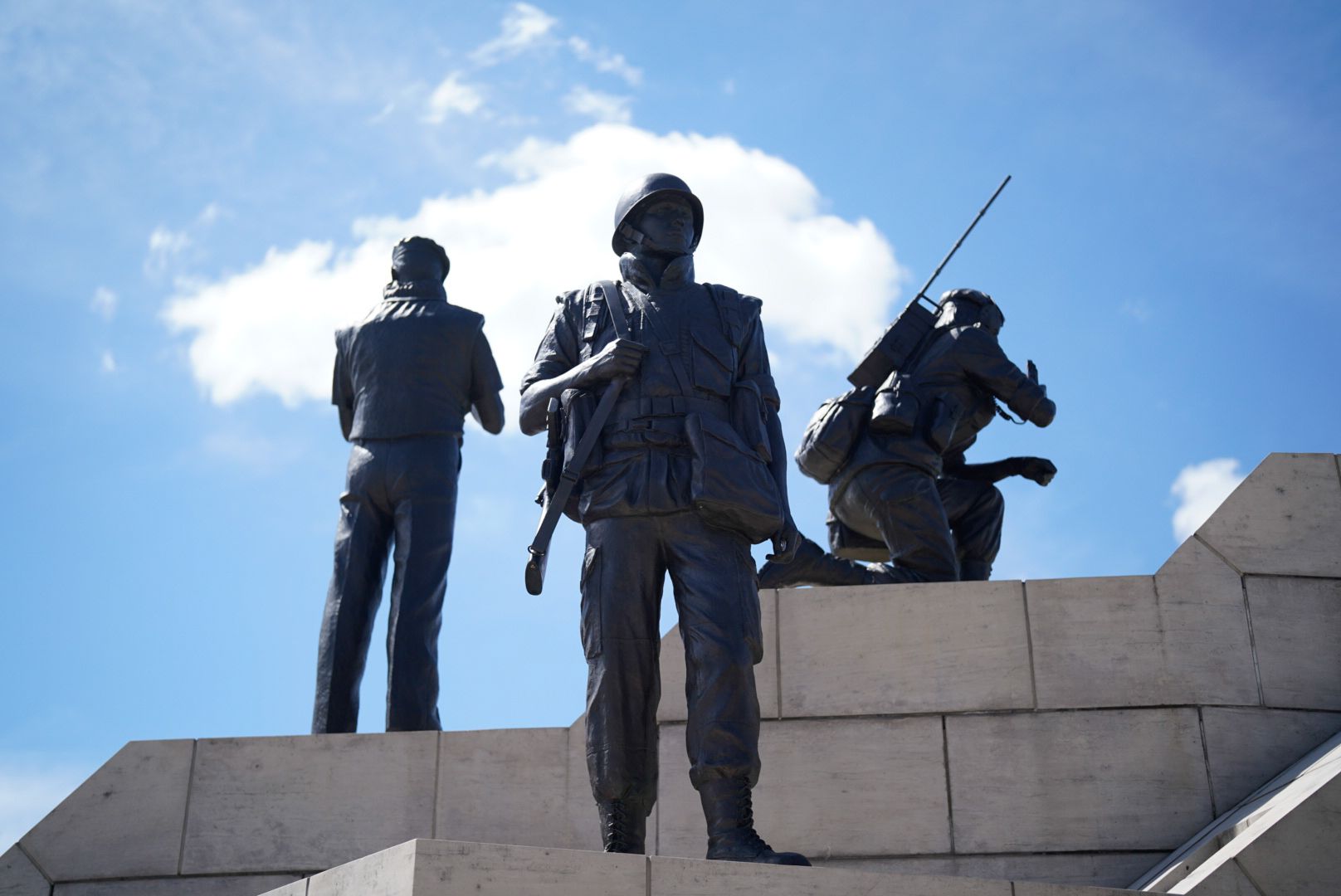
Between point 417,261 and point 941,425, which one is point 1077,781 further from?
point 417,261

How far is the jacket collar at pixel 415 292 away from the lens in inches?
377

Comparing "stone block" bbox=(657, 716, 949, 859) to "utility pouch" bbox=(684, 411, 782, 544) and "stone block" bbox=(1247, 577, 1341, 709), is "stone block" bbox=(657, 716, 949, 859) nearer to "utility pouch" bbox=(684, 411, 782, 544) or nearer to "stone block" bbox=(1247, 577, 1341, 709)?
"stone block" bbox=(1247, 577, 1341, 709)

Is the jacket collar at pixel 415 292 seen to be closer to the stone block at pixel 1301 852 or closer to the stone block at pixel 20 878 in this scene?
the stone block at pixel 20 878

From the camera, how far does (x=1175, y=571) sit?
779 cm

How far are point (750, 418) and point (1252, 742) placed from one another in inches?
123

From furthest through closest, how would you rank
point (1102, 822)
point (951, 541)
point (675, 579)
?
point (951, 541), point (1102, 822), point (675, 579)

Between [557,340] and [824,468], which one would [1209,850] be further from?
[824,468]

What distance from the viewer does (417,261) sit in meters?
9.66

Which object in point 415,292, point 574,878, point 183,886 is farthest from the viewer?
point 415,292

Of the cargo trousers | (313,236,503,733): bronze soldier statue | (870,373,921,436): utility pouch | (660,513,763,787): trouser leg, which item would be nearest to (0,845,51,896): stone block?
(313,236,503,733): bronze soldier statue

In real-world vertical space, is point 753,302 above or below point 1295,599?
above

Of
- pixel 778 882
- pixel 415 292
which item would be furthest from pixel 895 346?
pixel 778 882

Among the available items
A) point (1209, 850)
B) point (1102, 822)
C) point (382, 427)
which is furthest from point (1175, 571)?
point (382, 427)

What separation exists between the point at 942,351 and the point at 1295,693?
2908 mm
